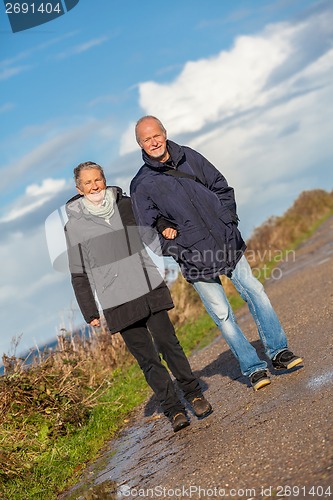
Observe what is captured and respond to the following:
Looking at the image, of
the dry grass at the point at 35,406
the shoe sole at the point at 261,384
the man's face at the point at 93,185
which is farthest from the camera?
the dry grass at the point at 35,406

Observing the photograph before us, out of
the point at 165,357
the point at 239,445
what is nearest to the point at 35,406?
the point at 165,357

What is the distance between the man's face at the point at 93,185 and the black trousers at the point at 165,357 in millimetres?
1118

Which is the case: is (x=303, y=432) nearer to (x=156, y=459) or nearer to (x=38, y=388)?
(x=156, y=459)

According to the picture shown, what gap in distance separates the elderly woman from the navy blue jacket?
0.65 feet

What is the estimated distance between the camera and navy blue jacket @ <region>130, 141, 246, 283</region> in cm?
700

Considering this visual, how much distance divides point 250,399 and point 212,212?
164cm

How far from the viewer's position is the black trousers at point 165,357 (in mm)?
7031

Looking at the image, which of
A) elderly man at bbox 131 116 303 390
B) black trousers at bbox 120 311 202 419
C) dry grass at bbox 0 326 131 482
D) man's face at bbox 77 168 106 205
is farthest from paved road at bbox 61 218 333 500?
man's face at bbox 77 168 106 205

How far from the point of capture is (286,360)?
7.32 metres

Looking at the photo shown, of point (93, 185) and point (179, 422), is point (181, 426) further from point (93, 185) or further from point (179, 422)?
point (93, 185)

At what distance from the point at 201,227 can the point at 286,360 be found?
1.43 m

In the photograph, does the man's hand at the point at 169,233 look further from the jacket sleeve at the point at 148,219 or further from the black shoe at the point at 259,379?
the black shoe at the point at 259,379

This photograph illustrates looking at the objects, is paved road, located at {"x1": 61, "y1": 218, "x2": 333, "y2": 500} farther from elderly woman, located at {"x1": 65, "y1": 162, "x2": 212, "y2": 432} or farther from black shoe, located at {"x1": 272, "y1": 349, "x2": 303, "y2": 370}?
elderly woman, located at {"x1": 65, "y1": 162, "x2": 212, "y2": 432}

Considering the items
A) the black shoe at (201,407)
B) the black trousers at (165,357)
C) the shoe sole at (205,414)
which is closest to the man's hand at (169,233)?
the black trousers at (165,357)
